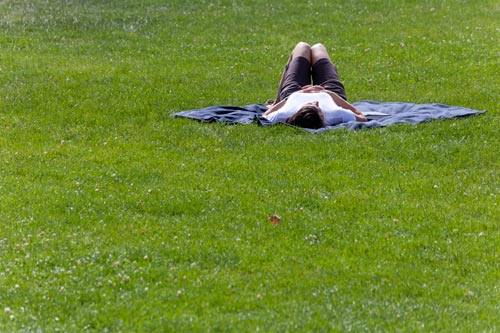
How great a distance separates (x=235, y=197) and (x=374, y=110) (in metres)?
4.67

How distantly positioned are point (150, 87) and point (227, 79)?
64.0 inches

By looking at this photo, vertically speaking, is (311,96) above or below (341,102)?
above

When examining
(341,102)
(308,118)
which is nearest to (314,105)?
(308,118)

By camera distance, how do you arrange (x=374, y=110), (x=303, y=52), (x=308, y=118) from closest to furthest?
(x=308, y=118)
(x=374, y=110)
(x=303, y=52)

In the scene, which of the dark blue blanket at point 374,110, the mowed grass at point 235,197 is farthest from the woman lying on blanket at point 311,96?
the mowed grass at point 235,197

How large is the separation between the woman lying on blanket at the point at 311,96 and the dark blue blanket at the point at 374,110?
0.77 feet

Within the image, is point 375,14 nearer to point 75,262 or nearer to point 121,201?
point 121,201

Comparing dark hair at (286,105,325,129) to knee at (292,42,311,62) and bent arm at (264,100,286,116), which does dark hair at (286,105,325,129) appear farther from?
knee at (292,42,311,62)

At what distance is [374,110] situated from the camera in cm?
1308

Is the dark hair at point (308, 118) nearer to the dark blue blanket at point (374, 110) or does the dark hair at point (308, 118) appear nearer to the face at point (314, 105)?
the face at point (314, 105)

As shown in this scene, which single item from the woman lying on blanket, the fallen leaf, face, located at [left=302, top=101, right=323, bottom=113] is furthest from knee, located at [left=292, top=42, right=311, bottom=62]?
the fallen leaf

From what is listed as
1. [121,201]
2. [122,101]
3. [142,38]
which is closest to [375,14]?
[142,38]

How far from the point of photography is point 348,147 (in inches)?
432

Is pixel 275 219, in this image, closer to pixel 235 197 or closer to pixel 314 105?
pixel 235 197
